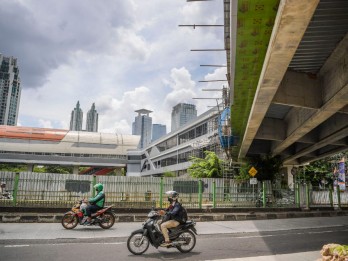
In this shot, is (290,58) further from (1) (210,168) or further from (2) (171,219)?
(1) (210,168)

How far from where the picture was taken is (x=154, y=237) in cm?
745

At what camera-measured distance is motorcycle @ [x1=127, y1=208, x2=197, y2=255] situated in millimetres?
7453

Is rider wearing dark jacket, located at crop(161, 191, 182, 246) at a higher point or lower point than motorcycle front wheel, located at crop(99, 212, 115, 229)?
higher

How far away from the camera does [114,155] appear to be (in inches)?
3152

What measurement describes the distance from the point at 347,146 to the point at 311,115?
11.5m

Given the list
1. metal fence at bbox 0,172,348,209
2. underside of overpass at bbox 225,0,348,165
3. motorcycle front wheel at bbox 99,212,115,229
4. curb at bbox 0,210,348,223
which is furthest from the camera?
metal fence at bbox 0,172,348,209

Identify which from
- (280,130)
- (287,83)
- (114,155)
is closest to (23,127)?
(114,155)

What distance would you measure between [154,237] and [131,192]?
10.2 metres

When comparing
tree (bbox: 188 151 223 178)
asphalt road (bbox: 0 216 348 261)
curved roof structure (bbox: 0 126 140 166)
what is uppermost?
curved roof structure (bbox: 0 126 140 166)

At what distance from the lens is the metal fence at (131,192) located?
15383 millimetres

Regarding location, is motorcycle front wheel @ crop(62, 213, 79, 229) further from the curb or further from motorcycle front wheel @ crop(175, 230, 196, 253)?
motorcycle front wheel @ crop(175, 230, 196, 253)

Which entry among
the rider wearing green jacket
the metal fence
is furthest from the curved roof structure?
the rider wearing green jacket

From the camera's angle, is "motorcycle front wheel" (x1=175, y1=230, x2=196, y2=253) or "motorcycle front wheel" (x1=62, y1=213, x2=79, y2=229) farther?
"motorcycle front wheel" (x1=62, y1=213, x2=79, y2=229)

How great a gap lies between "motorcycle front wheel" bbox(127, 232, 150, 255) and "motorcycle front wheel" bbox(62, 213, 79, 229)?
483 cm
